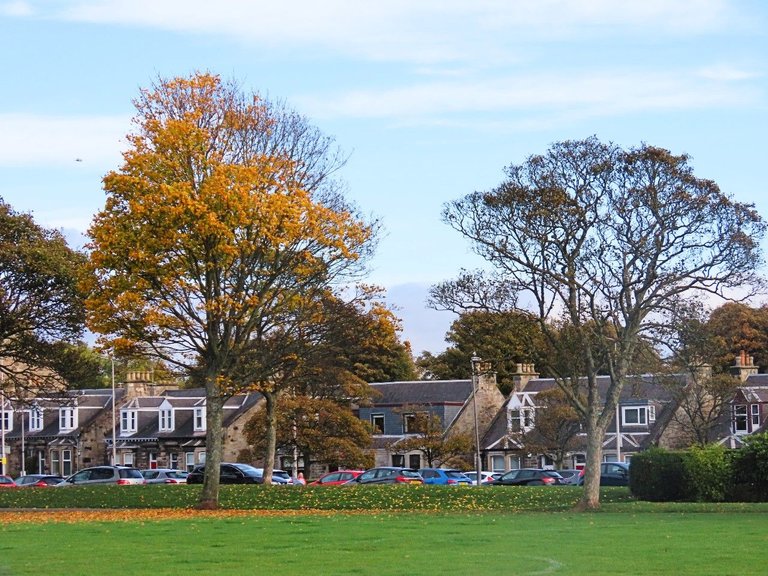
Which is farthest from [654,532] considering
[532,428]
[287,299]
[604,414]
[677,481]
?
[532,428]

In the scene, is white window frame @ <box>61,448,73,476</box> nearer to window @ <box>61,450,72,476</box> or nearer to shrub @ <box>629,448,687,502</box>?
window @ <box>61,450,72,476</box>

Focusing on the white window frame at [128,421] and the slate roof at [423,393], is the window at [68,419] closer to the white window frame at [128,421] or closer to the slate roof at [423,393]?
the white window frame at [128,421]

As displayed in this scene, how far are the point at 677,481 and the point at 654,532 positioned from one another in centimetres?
1633

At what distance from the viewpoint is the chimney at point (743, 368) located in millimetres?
84838

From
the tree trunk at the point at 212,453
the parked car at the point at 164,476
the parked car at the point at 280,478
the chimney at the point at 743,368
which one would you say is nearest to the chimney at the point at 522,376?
the chimney at the point at 743,368

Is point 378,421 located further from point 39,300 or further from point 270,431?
point 39,300

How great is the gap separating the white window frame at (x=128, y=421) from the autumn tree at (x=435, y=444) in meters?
23.9

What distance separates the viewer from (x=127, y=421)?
96.3 metres

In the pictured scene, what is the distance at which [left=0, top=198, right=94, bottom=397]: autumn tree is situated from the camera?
46.2 metres

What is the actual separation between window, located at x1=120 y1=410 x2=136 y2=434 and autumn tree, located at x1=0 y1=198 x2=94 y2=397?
47.7m

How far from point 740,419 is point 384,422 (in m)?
A: 26.0

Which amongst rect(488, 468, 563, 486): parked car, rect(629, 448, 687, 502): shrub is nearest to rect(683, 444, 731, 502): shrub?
rect(629, 448, 687, 502): shrub

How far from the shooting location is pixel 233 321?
1629 inches

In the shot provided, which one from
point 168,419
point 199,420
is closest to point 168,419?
point 168,419
